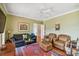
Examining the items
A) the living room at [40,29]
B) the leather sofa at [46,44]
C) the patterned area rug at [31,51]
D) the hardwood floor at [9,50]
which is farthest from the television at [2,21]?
the leather sofa at [46,44]

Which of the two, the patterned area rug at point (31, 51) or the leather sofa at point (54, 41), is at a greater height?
the leather sofa at point (54, 41)

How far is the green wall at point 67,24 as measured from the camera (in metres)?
1.76

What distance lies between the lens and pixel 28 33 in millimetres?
1852

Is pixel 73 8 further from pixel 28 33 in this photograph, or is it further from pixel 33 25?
pixel 28 33

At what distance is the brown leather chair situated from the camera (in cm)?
179

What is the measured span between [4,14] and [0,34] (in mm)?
382

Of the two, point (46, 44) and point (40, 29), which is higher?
point (40, 29)

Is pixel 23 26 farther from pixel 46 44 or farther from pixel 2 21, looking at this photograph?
pixel 46 44

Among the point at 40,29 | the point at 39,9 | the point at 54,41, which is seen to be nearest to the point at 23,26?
the point at 40,29

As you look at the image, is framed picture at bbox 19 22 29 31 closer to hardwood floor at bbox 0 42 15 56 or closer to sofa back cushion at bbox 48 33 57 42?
hardwood floor at bbox 0 42 15 56

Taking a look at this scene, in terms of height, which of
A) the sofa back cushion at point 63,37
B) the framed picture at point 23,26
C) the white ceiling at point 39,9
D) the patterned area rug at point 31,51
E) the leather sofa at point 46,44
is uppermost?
the white ceiling at point 39,9

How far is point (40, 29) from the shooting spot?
1.87 meters

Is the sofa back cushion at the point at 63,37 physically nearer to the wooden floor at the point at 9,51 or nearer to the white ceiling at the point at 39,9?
the wooden floor at the point at 9,51

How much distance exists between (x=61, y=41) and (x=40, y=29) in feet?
1.59
